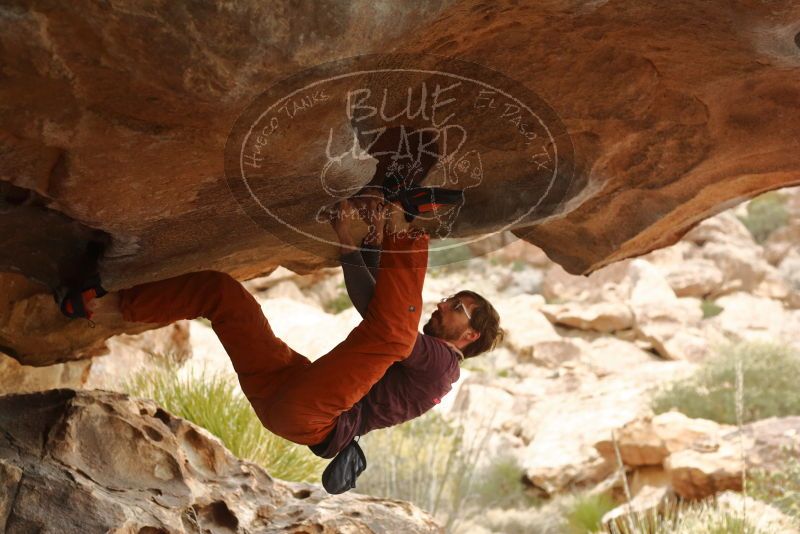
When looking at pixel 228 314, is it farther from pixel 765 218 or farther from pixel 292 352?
pixel 765 218

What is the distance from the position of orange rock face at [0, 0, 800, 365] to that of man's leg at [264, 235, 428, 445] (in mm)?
384

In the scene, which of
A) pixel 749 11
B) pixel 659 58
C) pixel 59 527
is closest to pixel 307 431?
pixel 59 527

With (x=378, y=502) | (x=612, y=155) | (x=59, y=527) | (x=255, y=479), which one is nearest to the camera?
(x=59, y=527)

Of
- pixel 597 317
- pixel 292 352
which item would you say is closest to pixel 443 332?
pixel 292 352

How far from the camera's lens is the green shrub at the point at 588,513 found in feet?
31.0

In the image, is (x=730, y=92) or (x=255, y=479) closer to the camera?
(x=730, y=92)

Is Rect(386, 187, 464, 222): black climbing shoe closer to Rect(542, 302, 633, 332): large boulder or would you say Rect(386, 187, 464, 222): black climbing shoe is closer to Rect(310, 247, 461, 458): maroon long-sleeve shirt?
Rect(310, 247, 461, 458): maroon long-sleeve shirt

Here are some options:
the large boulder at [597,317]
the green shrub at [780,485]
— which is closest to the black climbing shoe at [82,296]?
the green shrub at [780,485]

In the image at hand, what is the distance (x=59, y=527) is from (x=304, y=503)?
1.52 meters

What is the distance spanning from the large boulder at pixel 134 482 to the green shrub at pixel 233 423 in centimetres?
207

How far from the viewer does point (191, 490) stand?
3.86 meters

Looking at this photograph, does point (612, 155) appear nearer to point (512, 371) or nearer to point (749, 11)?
point (749, 11)

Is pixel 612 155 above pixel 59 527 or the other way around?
above

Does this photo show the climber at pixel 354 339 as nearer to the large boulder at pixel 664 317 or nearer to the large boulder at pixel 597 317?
the large boulder at pixel 664 317
